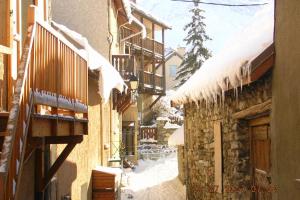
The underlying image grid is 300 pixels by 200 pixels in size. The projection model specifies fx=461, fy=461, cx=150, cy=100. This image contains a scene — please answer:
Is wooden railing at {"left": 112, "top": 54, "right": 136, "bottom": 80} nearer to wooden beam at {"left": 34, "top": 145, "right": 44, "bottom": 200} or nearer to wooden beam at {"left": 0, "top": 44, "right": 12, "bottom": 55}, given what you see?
wooden beam at {"left": 34, "top": 145, "right": 44, "bottom": 200}

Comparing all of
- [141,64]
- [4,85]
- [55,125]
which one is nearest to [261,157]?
[55,125]

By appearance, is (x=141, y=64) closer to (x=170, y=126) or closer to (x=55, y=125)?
(x=170, y=126)

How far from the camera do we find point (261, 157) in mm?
7320

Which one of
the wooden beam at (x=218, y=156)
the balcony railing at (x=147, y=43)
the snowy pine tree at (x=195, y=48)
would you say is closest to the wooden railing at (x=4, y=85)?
the wooden beam at (x=218, y=156)

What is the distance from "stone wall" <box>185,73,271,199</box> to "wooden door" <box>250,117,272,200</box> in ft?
0.55

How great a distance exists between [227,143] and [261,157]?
1.18 metres

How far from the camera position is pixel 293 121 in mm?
5074

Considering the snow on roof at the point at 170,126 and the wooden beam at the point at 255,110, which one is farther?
the snow on roof at the point at 170,126

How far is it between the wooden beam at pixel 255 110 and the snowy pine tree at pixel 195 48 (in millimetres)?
25168

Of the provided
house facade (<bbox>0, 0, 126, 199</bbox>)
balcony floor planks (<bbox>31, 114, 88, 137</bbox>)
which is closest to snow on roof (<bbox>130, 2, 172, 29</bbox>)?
house facade (<bbox>0, 0, 126, 199</bbox>)

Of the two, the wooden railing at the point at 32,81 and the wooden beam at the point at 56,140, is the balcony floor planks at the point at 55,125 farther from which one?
the wooden railing at the point at 32,81

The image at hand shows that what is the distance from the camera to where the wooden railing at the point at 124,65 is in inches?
631

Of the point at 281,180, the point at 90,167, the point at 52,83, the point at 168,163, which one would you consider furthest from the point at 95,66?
the point at 168,163

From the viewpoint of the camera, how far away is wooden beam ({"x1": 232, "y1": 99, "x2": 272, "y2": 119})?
6.25 metres
